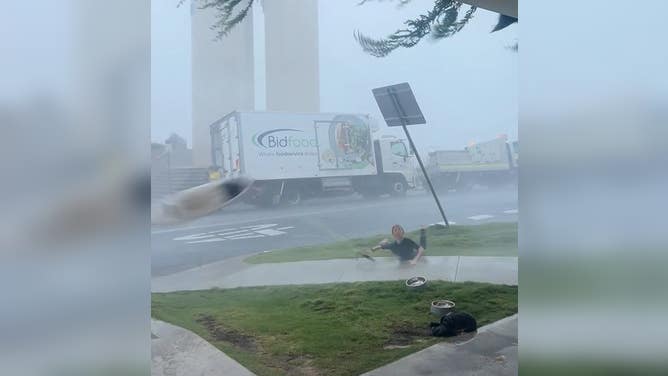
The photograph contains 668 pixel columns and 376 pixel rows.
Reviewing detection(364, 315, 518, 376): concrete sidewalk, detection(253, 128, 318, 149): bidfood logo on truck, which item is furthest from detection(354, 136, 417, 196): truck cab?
detection(364, 315, 518, 376): concrete sidewalk

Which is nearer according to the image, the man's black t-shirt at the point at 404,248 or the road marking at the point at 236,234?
the road marking at the point at 236,234

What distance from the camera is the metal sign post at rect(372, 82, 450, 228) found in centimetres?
252

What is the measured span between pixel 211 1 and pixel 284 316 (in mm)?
1491

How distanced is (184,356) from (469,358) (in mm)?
1472

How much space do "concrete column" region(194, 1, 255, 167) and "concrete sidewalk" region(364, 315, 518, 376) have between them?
142 centimetres

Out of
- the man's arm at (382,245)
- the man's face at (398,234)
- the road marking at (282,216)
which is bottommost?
the man's arm at (382,245)

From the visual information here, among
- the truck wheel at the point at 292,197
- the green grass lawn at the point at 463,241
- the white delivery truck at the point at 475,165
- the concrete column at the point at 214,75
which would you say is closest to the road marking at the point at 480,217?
the green grass lawn at the point at 463,241

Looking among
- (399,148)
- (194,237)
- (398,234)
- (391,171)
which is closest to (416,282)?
(398,234)

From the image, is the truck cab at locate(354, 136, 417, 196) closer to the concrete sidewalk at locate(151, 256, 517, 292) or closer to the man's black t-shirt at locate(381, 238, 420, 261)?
the man's black t-shirt at locate(381, 238, 420, 261)

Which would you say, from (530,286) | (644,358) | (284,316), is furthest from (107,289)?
(644,358)

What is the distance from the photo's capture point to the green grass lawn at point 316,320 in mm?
2156

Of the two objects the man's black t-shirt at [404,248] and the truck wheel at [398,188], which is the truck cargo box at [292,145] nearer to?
the truck wheel at [398,188]

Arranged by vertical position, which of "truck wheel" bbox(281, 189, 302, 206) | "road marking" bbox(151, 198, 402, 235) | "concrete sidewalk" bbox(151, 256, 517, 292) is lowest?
"concrete sidewalk" bbox(151, 256, 517, 292)

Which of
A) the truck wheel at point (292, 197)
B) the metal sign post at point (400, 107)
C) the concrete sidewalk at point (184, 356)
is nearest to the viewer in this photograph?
the concrete sidewalk at point (184, 356)
